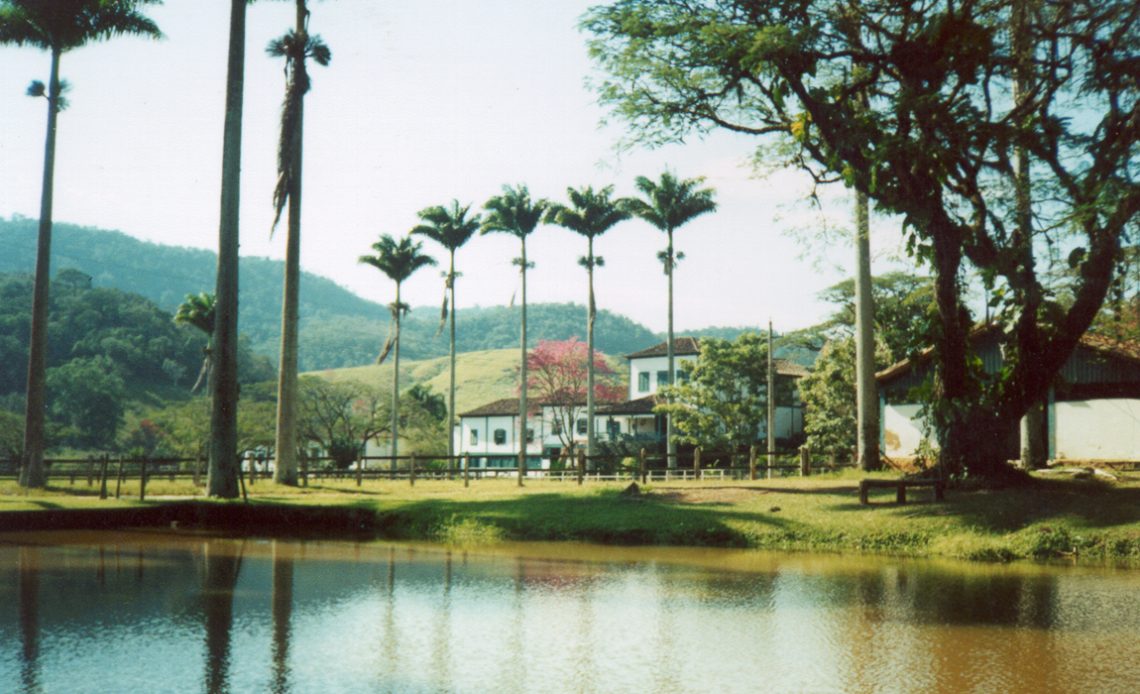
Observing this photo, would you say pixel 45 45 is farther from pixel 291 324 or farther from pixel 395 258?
pixel 395 258

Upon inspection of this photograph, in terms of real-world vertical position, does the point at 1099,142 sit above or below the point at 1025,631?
above

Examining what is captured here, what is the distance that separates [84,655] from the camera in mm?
8805

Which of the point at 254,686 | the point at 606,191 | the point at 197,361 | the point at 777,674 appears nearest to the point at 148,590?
the point at 254,686

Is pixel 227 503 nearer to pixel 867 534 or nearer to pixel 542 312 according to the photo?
pixel 867 534

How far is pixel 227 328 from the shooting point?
1001 inches

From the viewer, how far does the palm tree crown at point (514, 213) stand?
170 ft

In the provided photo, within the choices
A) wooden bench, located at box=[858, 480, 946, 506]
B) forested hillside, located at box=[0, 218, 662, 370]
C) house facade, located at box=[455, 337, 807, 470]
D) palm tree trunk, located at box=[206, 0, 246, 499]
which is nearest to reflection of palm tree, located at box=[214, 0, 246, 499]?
palm tree trunk, located at box=[206, 0, 246, 499]

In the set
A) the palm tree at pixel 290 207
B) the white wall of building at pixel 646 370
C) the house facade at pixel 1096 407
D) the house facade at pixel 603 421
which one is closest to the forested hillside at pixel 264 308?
the house facade at pixel 603 421

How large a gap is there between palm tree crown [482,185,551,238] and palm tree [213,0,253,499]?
26205 mm

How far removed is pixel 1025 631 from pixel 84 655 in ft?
30.5

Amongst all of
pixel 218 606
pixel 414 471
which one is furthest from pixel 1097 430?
pixel 218 606

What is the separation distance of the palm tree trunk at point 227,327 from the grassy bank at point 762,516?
4.94 feet

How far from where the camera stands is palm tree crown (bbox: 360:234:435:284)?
55.3m

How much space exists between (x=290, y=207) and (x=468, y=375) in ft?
366
